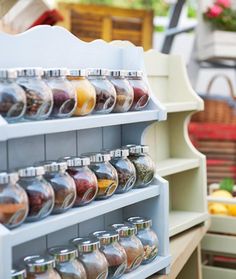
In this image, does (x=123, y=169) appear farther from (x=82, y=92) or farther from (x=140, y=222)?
(x=82, y=92)

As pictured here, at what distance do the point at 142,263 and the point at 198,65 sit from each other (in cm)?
289

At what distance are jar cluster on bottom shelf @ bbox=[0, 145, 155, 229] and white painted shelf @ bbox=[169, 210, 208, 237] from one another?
53cm

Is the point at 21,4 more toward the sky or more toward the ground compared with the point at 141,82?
more toward the sky

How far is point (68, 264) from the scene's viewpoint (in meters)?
1.76

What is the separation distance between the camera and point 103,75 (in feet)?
6.46

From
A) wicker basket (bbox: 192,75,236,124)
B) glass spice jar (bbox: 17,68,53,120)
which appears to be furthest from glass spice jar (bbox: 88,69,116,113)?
wicker basket (bbox: 192,75,236,124)

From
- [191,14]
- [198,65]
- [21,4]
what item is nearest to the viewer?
[21,4]

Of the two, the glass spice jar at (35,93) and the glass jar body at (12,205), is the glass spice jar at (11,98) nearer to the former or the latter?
the glass spice jar at (35,93)

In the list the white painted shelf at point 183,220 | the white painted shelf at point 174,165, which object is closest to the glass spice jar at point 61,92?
the white painted shelf at point 174,165

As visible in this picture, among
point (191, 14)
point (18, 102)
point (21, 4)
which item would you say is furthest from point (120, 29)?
point (18, 102)

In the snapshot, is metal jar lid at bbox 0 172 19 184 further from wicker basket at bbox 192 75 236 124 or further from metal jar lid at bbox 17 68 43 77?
wicker basket at bbox 192 75 236 124

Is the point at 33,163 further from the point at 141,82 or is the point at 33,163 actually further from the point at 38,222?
the point at 141,82

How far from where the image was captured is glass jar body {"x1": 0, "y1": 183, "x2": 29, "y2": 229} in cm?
156

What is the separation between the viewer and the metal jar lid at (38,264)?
1.66 m
